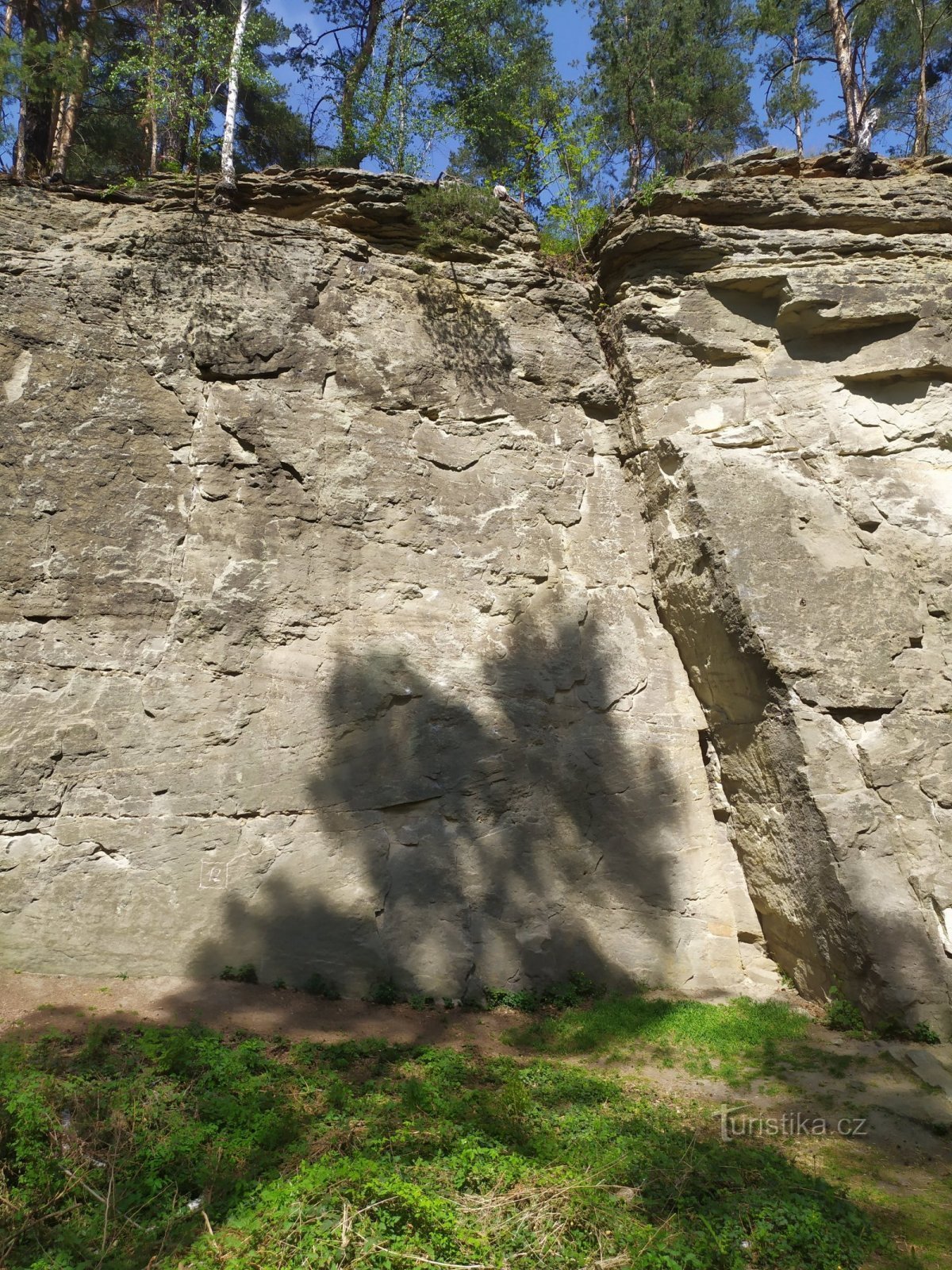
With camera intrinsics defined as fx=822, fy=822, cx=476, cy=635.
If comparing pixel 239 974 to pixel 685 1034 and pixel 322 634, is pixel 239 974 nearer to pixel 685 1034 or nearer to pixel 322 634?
pixel 322 634

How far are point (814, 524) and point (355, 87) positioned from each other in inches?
375

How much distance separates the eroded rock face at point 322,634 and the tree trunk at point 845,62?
31.9 ft

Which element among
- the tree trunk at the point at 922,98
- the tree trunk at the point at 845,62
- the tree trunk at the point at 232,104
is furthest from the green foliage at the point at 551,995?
the tree trunk at the point at 845,62

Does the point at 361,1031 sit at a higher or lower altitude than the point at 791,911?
lower

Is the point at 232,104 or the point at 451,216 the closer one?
the point at 451,216

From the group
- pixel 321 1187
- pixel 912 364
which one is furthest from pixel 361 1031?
pixel 912 364

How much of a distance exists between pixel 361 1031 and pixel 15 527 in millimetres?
4200

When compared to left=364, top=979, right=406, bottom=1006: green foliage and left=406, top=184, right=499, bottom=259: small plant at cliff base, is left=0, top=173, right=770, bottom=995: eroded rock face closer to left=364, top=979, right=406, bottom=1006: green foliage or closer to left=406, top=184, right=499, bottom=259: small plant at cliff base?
left=364, top=979, right=406, bottom=1006: green foliage

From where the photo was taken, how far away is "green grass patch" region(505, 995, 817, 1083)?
4.84 metres

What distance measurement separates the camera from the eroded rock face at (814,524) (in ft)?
18.2

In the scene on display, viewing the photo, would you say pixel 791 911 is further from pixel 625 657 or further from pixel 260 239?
pixel 260 239

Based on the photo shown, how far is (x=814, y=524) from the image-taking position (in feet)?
21.2

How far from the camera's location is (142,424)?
20.8 ft

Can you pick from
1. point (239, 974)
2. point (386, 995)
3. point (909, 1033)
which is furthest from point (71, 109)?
point (909, 1033)
